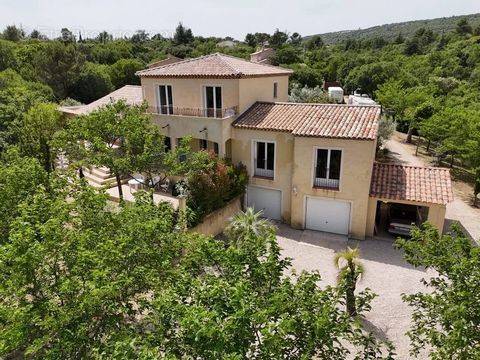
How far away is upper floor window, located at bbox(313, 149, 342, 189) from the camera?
2375 cm

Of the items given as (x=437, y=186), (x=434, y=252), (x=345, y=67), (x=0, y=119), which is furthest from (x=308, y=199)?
(x=345, y=67)

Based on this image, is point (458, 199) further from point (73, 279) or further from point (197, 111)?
point (73, 279)

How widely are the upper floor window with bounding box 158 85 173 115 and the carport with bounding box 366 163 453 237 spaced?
16.4 m

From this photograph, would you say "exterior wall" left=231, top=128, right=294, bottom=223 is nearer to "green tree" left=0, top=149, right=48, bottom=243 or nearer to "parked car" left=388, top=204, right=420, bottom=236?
"parked car" left=388, top=204, right=420, bottom=236

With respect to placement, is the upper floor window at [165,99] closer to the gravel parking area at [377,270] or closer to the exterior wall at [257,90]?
the exterior wall at [257,90]

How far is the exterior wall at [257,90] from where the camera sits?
88.9 ft

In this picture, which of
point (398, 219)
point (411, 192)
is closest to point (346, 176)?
point (411, 192)

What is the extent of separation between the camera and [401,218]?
25672mm

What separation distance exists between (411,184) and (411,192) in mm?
897

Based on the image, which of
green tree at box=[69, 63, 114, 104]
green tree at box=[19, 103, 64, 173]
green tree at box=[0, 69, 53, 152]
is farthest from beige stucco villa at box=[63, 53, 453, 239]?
green tree at box=[69, 63, 114, 104]

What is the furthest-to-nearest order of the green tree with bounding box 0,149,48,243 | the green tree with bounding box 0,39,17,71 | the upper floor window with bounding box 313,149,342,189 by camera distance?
the green tree with bounding box 0,39,17,71 → the upper floor window with bounding box 313,149,342,189 → the green tree with bounding box 0,149,48,243

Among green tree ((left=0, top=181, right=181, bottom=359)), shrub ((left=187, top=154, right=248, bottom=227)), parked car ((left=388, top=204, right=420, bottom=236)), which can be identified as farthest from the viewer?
parked car ((left=388, top=204, right=420, bottom=236))

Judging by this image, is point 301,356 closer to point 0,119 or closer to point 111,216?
point 111,216

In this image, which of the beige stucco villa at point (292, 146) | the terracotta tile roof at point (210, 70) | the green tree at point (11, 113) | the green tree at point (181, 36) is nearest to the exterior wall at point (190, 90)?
the beige stucco villa at point (292, 146)
